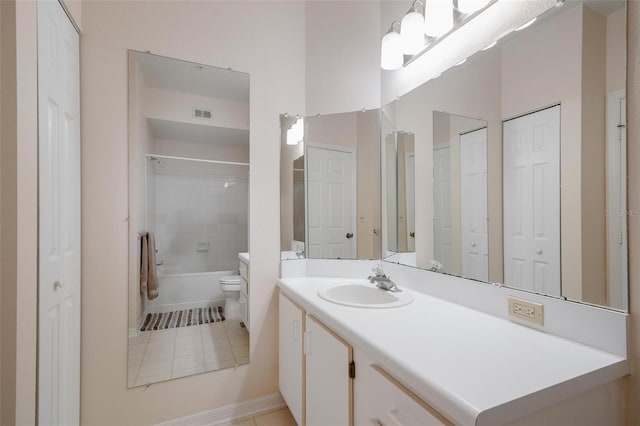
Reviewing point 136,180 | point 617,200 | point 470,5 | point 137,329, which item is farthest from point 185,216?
point 617,200

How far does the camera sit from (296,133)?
1979 mm

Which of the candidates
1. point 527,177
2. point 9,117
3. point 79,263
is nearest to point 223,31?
point 9,117

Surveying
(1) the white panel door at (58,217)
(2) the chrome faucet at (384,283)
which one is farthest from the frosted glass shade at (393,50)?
(1) the white panel door at (58,217)

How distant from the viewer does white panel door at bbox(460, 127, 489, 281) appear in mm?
1210

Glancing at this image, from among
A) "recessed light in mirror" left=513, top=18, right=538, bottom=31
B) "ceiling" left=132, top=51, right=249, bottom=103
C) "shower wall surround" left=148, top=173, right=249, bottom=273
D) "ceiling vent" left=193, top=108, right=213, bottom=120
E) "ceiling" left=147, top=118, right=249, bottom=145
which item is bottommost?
"shower wall surround" left=148, top=173, right=249, bottom=273

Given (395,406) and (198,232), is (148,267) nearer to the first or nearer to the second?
(198,232)

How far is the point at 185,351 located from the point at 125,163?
1127 millimetres

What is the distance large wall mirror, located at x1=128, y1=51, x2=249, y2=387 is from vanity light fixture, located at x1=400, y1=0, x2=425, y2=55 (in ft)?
3.26

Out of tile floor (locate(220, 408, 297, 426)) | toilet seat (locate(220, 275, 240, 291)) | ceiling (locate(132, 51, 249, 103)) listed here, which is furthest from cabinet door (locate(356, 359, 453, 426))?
ceiling (locate(132, 51, 249, 103))

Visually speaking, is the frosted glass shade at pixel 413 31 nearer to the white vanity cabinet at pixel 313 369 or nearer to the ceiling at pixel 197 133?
the ceiling at pixel 197 133

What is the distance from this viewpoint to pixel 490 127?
1185mm

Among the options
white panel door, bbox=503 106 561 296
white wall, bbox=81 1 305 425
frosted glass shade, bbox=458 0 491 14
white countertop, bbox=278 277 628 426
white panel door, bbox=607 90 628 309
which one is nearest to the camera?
white countertop, bbox=278 277 628 426

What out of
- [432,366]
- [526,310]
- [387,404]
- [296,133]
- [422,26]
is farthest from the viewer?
[296,133]

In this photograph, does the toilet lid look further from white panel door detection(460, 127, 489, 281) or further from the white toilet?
white panel door detection(460, 127, 489, 281)
